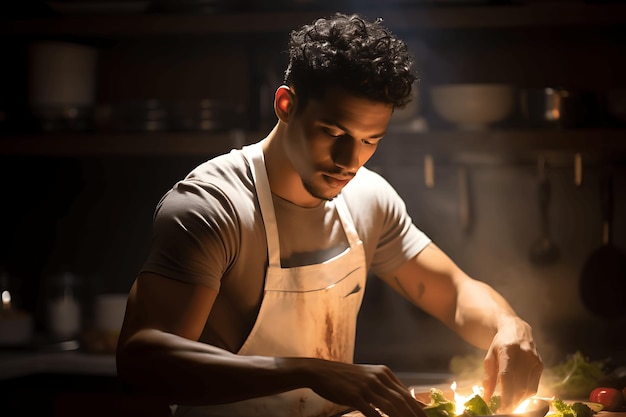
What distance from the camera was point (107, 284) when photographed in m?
3.37

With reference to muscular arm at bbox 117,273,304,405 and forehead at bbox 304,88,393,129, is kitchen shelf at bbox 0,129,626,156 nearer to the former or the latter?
forehead at bbox 304,88,393,129

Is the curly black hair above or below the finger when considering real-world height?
above

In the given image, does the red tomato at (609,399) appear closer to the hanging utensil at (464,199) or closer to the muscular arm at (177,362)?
the muscular arm at (177,362)

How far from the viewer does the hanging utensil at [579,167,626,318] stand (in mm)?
3012

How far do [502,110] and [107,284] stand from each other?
5.44ft

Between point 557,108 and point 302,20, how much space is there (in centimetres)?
87

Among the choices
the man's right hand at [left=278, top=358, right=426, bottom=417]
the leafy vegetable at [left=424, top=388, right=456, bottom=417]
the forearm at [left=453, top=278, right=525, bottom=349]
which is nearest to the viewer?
the man's right hand at [left=278, top=358, right=426, bottom=417]

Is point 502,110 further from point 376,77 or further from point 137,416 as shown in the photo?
point 137,416

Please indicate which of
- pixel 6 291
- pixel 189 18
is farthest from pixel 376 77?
pixel 6 291

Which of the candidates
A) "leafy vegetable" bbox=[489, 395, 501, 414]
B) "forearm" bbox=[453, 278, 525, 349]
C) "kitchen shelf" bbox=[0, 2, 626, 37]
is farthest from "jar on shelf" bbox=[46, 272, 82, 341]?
"leafy vegetable" bbox=[489, 395, 501, 414]

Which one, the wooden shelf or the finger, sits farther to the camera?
the wooden shelf

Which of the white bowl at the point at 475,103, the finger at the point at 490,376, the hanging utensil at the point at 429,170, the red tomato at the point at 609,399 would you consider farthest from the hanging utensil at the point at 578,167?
the finger at the point at 490,376

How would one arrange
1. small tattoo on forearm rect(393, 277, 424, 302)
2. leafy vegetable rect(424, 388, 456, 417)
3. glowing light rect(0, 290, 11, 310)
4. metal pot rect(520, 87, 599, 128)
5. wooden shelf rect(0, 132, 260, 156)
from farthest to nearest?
glowing light rect(0, 290, 11, 310) < wooden shelf rect(0, 132, 260, 156) < metal pot rect(520, 87, 599, 128) < small tattoo on forearm rect(393, 277, 424, 302) < leafy vegetable rect(424, 388, 456, 417)

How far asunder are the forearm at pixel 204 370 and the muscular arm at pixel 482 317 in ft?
1.52
